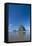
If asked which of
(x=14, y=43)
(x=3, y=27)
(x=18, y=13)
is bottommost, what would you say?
(x=14, y=43)

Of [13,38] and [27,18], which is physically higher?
[27,18]

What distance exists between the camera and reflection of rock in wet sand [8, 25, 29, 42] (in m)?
1.12

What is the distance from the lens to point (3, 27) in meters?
1.11

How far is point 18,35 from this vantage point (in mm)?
1138

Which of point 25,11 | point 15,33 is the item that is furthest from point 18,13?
point 15,33

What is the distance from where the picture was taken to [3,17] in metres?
1.11

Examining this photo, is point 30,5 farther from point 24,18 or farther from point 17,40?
point 17,40

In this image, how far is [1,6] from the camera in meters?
1.11

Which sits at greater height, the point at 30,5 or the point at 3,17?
the point at 30,5

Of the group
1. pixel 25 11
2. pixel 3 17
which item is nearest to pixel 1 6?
pixel 3 17

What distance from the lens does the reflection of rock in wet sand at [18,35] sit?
1.12 m

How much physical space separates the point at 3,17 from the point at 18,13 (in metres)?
0.15

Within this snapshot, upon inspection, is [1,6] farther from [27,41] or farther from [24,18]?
[27,41]

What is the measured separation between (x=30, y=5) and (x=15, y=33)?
0.31m
